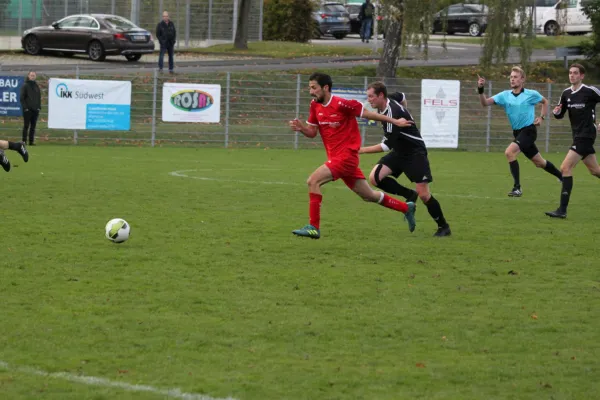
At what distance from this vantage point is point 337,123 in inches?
441

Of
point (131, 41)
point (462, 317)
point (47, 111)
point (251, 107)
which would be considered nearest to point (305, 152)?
point (251, 107)

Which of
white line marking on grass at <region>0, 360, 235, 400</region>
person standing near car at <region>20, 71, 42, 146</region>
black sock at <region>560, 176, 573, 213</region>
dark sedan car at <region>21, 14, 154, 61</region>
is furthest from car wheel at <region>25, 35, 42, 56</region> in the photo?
white line marking on grass at <region>0, 360, 235, 400</region>

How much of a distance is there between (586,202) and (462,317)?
30.8 ft

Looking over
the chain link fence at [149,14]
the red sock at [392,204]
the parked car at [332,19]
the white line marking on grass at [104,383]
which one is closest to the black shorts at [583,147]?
the red sock at [392,204]

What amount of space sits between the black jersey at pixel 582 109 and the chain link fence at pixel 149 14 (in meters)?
34.0

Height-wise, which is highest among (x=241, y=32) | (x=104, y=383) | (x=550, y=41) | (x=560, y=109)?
(x=550, y=41)

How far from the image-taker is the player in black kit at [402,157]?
38.1 ft

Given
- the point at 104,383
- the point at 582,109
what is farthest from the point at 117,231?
the point at 582,109

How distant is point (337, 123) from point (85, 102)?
17.6 metres

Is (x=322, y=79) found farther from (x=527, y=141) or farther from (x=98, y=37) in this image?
(x=98, y=37)

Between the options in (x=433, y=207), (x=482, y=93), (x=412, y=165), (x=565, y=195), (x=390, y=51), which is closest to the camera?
(x=433, y=207)

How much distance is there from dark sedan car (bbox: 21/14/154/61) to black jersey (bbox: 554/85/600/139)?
25.7 metres

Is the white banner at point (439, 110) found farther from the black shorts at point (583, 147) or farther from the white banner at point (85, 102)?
the black shorts at point (583, 147)

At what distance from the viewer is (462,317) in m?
7.62
